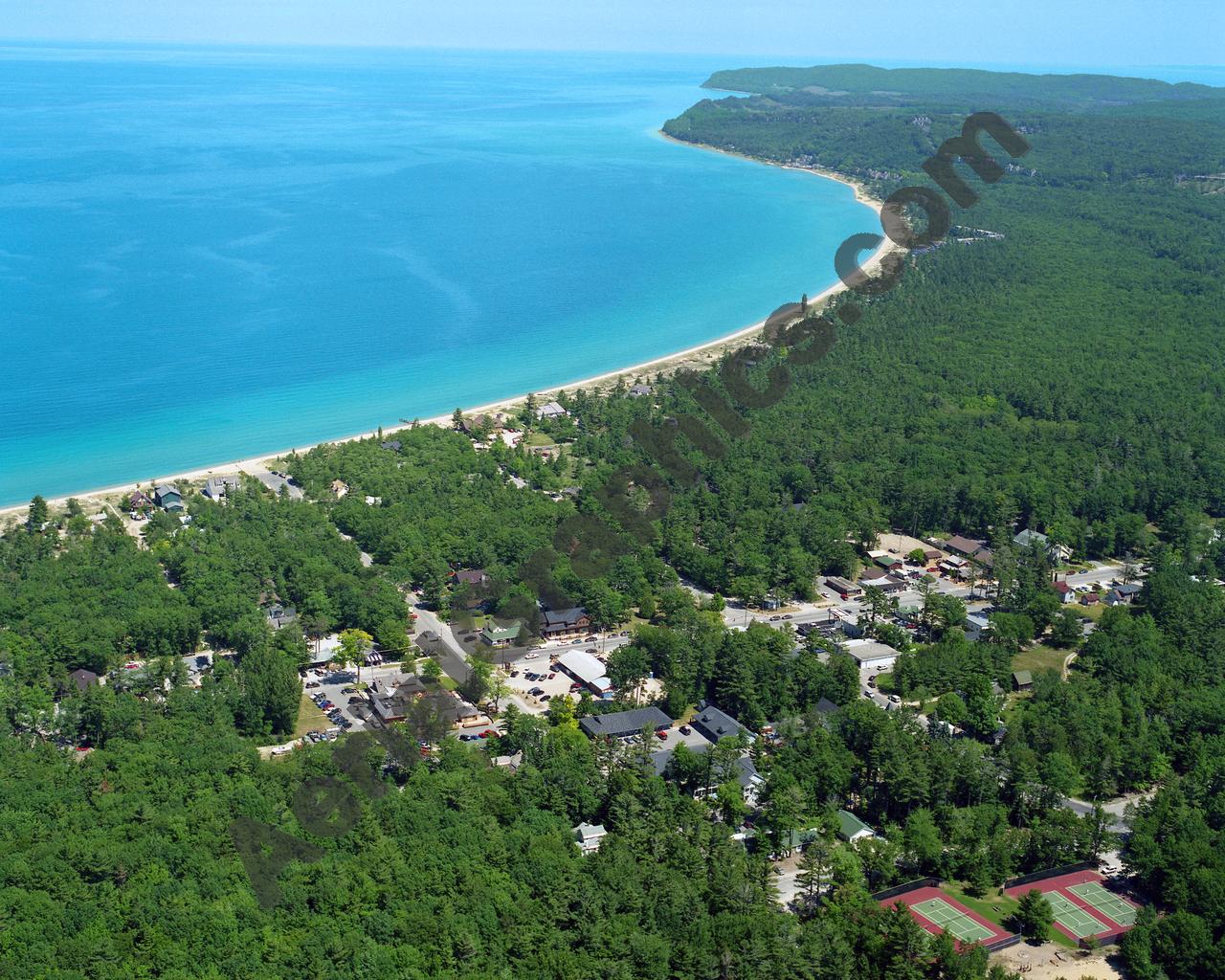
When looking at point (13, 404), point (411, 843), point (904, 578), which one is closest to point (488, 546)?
point (904, 578)

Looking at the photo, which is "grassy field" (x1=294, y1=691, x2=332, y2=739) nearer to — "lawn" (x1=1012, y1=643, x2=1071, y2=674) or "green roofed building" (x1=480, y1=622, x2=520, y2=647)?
"green roofed building" (x1=480, y1=622, x2=520, y2=647)

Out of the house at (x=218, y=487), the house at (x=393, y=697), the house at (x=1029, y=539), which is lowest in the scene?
the house at (x=393, y=697)

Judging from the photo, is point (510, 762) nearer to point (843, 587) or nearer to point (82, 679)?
point (82, 679)

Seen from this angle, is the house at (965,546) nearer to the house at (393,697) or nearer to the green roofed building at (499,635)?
the green roofed building at (499,635)

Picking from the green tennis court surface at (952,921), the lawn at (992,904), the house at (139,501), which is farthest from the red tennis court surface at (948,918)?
the house at (139,501)

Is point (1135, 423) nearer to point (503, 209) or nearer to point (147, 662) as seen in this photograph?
point (147, 662)

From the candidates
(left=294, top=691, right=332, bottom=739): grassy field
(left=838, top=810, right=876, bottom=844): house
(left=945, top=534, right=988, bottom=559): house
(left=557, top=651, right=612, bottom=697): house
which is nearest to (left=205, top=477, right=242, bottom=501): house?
(left=294, top=691, right=332, bottom=739): grassy field
